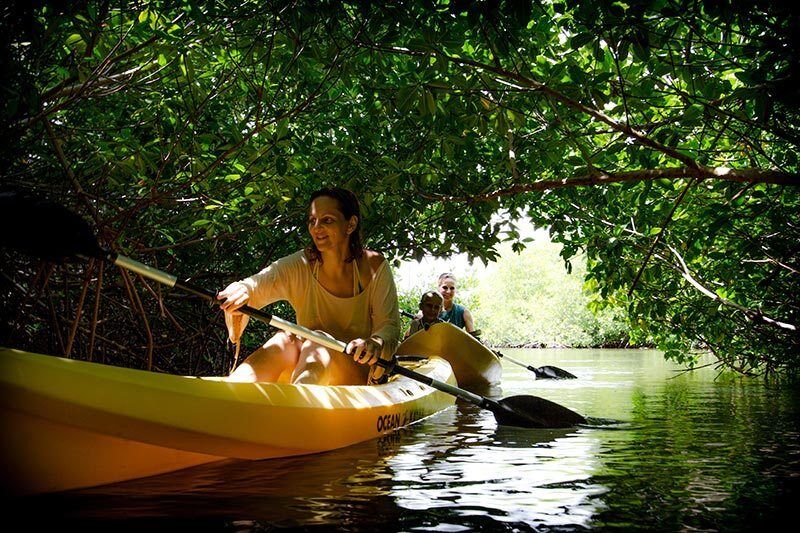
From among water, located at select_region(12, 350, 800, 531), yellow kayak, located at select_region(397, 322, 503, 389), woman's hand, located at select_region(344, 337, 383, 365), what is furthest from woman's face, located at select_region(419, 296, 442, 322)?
woman's hand, located at select_region(344, 337, 383, 365)

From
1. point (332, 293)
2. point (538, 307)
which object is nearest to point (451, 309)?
point (332, 293)

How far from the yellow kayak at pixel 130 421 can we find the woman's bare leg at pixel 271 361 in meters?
0.40

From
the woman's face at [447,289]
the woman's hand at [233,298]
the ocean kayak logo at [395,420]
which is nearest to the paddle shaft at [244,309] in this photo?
the woman's hand at [233,298]

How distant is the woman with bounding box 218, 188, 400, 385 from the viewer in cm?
386

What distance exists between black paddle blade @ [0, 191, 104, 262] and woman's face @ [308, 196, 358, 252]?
145 centimetres

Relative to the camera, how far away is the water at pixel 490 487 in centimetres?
220

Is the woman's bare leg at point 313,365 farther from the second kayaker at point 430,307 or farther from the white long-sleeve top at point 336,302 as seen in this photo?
the second kayaker at point 430,307

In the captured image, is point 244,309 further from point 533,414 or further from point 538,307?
point 538,307

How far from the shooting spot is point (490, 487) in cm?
273

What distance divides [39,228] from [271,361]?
151cm

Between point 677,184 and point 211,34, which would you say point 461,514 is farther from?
point 677,184

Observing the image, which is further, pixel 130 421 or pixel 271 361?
pixel 271 361

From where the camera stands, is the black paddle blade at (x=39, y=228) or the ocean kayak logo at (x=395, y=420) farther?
the ocean kayak logo at (x=395, y=420)

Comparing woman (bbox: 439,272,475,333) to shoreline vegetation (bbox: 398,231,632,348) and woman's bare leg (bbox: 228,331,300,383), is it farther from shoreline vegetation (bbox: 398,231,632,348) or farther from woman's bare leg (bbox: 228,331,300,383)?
shoreline vegetation (bbox: 398,231,632,348)
